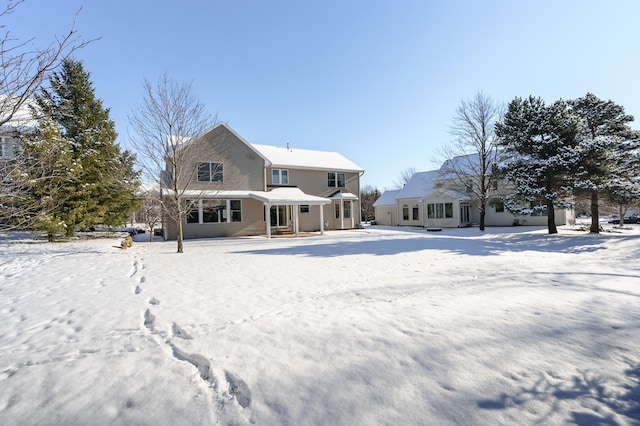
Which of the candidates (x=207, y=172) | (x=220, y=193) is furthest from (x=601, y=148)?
(x=207, y=172)

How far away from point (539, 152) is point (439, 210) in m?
11.9

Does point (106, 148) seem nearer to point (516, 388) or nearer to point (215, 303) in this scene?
point (215, 303)

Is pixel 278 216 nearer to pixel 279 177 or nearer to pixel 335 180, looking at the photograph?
pixel 279 177

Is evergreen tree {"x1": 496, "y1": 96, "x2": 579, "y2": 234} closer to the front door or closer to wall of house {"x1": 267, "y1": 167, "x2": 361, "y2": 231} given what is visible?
wall of house {"x1": 267, "y1": 167, "x2": 361, "y2": 231}

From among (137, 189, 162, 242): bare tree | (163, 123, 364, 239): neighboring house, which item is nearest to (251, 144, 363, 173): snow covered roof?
(163, 123, 364, 239): neighboring house

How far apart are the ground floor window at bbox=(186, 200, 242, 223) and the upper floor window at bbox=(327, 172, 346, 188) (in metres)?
8.30

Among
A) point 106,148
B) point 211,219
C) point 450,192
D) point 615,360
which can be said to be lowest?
point 615,360

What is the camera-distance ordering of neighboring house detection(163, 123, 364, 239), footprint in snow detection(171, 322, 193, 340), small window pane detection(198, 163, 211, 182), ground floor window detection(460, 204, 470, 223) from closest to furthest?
footprint in snow detection(171, 322, 193, 340), neighboring house detection(163, 123, 364, 239), small window pane detection(198, 163, 211, 182), ground floor window detection(460, 204, 470, 223)

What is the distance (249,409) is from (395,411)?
1.26 m

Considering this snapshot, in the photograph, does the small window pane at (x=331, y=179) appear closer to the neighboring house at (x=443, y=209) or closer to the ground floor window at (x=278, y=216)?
the ground floor window at (x=278, y=216)

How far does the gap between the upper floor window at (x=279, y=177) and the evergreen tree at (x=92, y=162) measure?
9.09 meters

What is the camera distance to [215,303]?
5.64 m

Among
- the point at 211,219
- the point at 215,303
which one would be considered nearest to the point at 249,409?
the point at 215,303

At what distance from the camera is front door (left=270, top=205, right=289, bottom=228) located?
22359 millimetres
